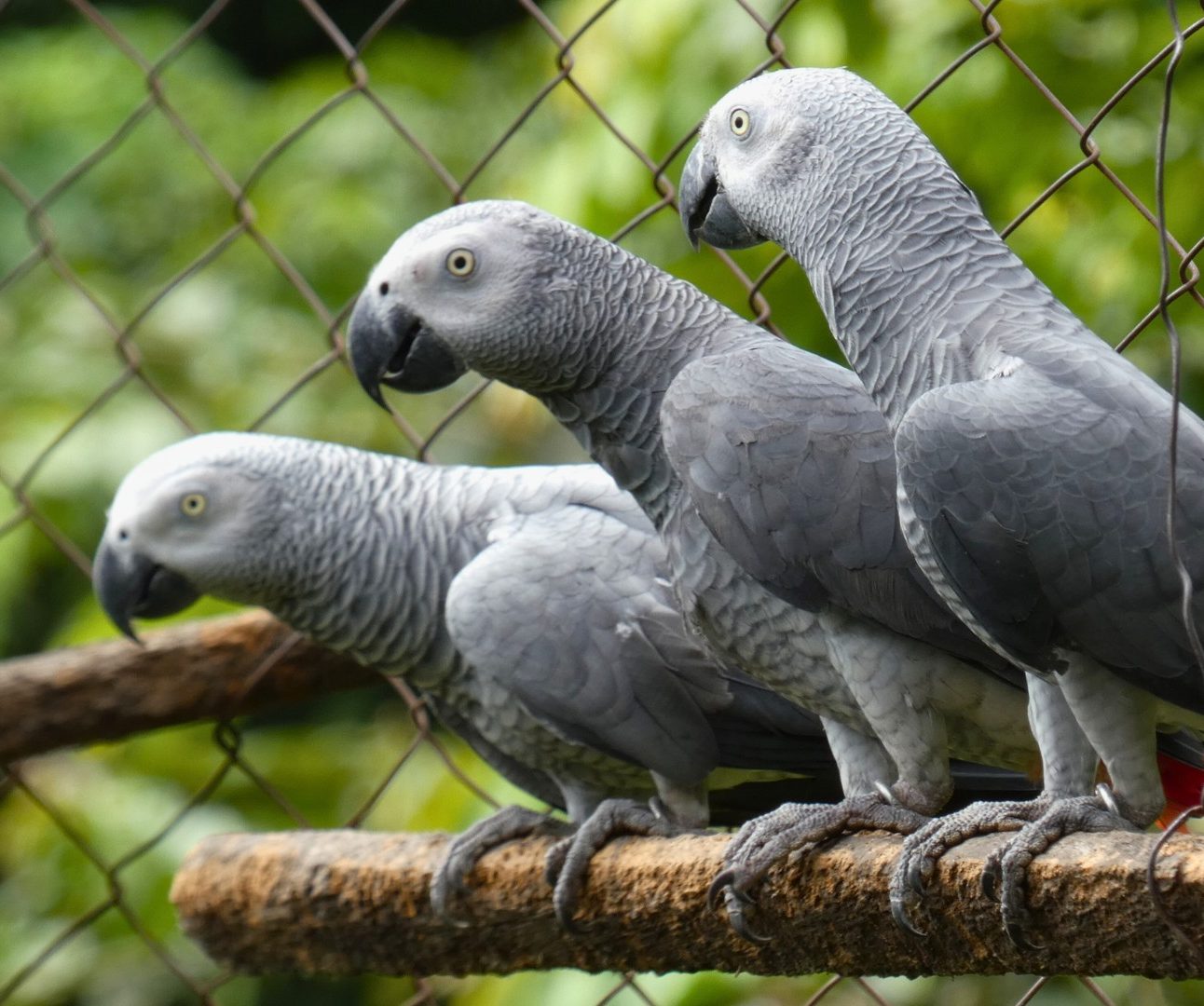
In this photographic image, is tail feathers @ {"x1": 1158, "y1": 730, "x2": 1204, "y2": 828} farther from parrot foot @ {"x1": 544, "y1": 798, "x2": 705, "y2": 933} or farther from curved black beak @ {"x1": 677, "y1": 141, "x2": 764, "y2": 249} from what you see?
curved black beak @ {"x1": 677, "y1": 141, "x2": 764, "y2": 249}

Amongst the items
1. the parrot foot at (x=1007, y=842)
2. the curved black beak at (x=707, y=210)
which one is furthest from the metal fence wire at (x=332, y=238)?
the parrot foot at (x=1007, y=842)

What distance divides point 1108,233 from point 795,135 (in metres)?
0.64

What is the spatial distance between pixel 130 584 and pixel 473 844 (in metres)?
0.45

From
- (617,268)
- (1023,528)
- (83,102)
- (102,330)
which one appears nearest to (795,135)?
(617,268)

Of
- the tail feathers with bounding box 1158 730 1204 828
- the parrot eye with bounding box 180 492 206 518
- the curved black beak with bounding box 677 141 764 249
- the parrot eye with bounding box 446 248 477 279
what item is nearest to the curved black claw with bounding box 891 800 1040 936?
the tail feathers with bounding box 1158 730 1204 828

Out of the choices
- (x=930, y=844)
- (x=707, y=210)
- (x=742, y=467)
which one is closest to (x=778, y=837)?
(x=930, y=844)

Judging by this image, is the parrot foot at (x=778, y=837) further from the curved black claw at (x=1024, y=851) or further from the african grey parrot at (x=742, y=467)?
the curved black claw at (x=1024, y=851)

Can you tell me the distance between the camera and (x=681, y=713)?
3.78ft

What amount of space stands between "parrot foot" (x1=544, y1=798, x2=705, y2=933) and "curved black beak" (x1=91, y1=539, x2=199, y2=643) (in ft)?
1.62

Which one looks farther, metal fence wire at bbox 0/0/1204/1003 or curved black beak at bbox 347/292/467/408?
metal fence wire at bbox 0/0/1204/1003

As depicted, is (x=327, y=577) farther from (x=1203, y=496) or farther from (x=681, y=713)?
(x=1203, y=496)

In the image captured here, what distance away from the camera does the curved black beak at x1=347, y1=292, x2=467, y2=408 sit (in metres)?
1.16

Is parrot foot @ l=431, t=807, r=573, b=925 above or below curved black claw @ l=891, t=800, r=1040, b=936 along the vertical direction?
below

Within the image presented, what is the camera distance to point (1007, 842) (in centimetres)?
81
